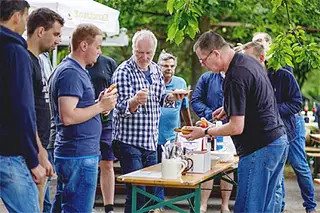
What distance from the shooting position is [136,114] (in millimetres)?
6957

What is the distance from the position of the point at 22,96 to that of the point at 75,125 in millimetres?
1275

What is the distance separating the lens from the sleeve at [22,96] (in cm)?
405

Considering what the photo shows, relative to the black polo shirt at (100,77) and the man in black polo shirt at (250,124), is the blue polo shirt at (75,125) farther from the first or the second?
the black polo shirt at (100,77)

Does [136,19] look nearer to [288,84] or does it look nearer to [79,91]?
[288,84]

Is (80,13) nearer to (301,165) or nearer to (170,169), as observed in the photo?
(301,165)

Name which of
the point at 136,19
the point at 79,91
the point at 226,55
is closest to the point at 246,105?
the point at 226,55

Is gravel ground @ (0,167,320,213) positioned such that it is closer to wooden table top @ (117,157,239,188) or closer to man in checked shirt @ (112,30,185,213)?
man in checked shirt @ (112,30,185,213)

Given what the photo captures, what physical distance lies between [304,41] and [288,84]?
66 cm

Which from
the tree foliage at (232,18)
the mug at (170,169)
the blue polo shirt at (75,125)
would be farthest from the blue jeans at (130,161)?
the tree foliage at (232,18)

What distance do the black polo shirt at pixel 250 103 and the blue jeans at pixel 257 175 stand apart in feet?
0.18

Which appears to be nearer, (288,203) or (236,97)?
(236,97)

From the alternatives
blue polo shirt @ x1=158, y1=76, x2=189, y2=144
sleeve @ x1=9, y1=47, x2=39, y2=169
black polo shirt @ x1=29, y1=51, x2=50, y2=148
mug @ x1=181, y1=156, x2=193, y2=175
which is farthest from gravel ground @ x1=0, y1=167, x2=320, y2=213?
sleeve @ x1=9, y1=47, x2=39, y2=169

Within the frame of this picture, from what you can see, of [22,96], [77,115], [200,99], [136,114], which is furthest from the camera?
[200,99]

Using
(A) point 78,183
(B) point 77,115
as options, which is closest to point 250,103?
(B) point 77,115
